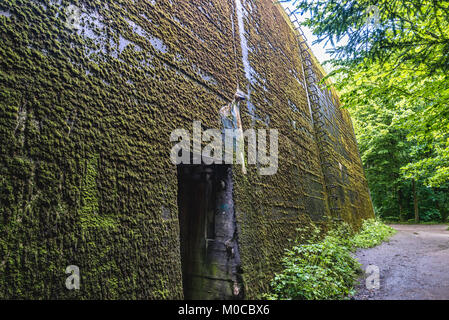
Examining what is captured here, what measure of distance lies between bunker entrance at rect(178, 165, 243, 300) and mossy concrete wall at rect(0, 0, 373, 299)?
157 millimetres

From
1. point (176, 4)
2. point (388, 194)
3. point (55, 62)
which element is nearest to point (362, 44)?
point (176, 4)

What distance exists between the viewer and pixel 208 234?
300 centimetres

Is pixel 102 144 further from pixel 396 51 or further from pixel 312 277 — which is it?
pixel 396 51

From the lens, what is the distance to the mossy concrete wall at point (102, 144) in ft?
4.33

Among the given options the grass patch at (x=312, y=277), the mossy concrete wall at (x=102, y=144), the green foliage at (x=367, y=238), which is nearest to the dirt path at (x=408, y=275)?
the grass patch at (x=312, y=277)

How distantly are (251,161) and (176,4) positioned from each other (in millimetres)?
2497

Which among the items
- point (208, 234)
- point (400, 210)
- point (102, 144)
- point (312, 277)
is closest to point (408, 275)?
point (312, 277)

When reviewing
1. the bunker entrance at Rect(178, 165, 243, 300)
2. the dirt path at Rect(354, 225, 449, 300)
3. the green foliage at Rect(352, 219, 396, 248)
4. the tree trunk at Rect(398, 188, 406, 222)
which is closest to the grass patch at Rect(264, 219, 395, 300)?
the dirt path at Rect(354, 225, 449, 300)

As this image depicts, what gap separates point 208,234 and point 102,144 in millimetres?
1849

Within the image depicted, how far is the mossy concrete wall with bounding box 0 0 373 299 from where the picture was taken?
1318mm

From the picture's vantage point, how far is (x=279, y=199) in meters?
4.11

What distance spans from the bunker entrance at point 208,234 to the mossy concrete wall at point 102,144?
157 mm

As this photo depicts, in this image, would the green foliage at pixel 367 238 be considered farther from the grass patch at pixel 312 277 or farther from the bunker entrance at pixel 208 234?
the bunker entrance at pixel 208 234
